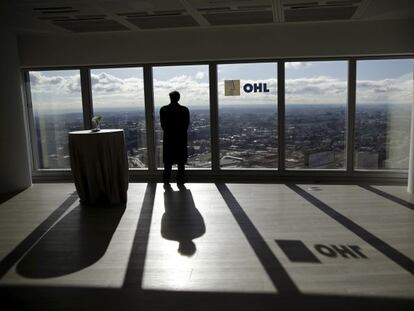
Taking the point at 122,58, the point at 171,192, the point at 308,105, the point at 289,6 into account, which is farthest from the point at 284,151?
the point at 122,58

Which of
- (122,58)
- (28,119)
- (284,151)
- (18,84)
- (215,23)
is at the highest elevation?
(215,23)

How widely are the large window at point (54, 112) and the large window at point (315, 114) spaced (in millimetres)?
4473

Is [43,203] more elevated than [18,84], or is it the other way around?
[18,84]

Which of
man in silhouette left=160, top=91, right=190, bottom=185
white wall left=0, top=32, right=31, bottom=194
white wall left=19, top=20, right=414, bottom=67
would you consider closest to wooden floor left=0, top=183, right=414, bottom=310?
white wall left=0, top=32, right=31, bottom=194

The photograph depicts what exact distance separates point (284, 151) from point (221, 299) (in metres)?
4.96

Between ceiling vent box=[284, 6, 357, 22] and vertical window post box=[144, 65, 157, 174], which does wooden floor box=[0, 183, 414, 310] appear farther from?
ceiling vent box=[284, 6, 357, 22]

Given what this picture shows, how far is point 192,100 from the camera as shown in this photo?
7898 mm

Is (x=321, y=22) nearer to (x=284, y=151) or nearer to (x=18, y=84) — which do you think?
(x=284, y=151)

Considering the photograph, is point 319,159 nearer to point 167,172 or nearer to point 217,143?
point 217,143

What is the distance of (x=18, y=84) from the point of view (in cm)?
709

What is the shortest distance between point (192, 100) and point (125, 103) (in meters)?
1.45

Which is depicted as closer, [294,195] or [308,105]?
[294,195]

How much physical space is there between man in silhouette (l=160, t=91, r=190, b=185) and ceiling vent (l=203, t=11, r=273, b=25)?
5.22 ft

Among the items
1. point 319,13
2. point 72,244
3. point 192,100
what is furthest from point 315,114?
point 72,244
